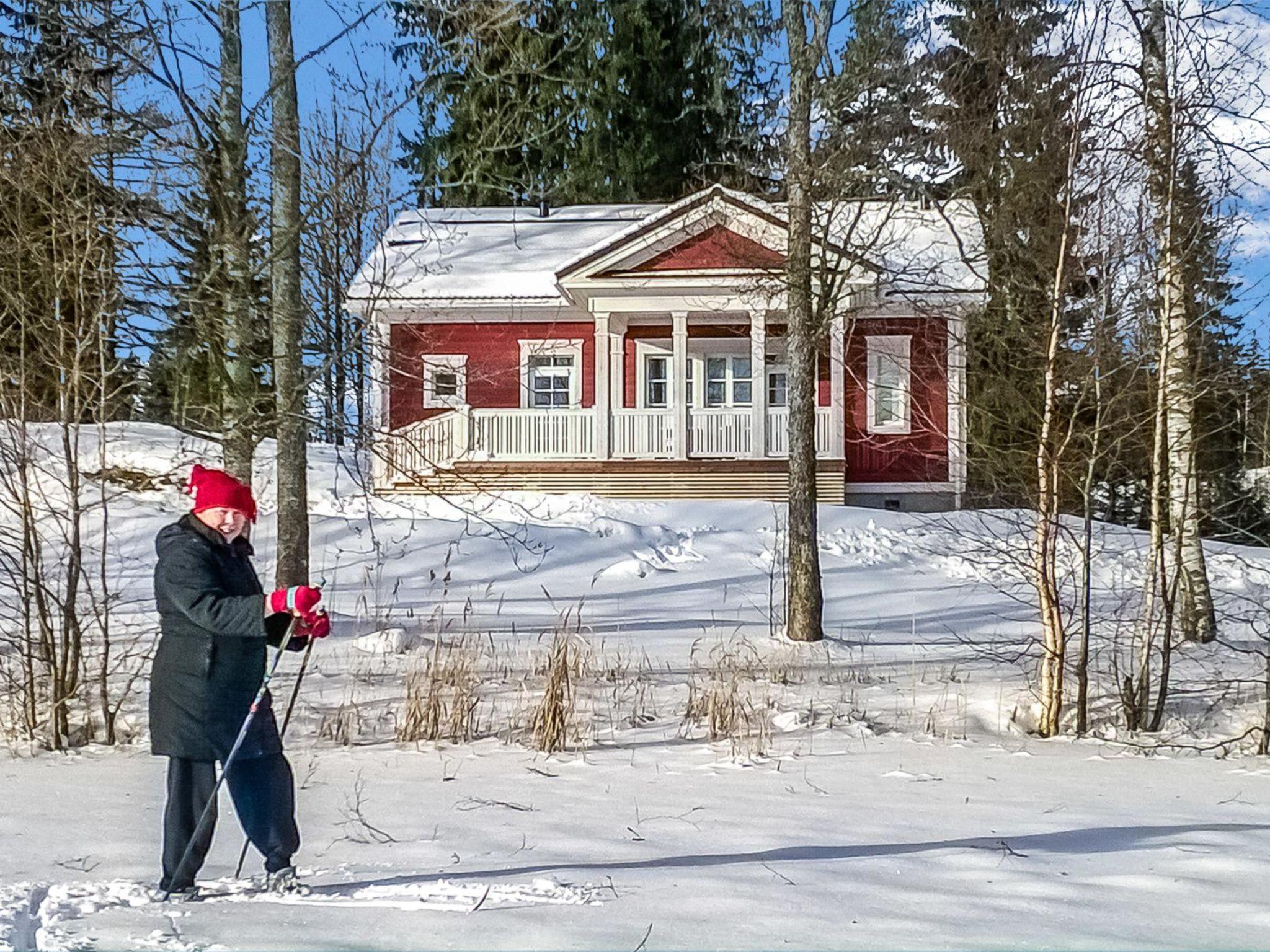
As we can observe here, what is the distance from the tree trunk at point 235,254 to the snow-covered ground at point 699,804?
Answer: 72.6 inches

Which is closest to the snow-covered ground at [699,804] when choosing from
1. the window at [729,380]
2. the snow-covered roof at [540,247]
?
the snow-covered roof at [540,247]

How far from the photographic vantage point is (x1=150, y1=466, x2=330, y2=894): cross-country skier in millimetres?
4191

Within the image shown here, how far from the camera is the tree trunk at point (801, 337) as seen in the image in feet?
38.7

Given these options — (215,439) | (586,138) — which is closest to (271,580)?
(215,439)

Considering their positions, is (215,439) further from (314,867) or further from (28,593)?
(314,867)

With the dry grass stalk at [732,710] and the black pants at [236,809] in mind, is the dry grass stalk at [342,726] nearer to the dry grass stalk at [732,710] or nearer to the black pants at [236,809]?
the dry grass stalk at [732,710]

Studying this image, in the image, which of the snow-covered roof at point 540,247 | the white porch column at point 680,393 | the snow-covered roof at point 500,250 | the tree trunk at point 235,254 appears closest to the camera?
the tree trunk at point 235,254

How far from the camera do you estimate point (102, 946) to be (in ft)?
12.3

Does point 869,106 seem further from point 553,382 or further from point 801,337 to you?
point 553,382

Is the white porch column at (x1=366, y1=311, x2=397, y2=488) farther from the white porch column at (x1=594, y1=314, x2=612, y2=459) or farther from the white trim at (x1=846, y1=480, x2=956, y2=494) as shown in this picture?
the white trim at (x1=846, y1=480, x2=956, y2=494)

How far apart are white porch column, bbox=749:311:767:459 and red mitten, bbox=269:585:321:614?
675 inches

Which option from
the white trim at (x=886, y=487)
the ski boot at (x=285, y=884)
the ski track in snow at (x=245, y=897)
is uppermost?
the white trim at (x=886, y=487)

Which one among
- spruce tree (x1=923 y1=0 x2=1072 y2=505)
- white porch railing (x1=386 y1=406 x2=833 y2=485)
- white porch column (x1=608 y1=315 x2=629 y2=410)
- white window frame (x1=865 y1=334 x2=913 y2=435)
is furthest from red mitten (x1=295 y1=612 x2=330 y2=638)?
white window frame (x1=865 y1=334 x2=913 y2=435)

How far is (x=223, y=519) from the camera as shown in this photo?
4.30 m
